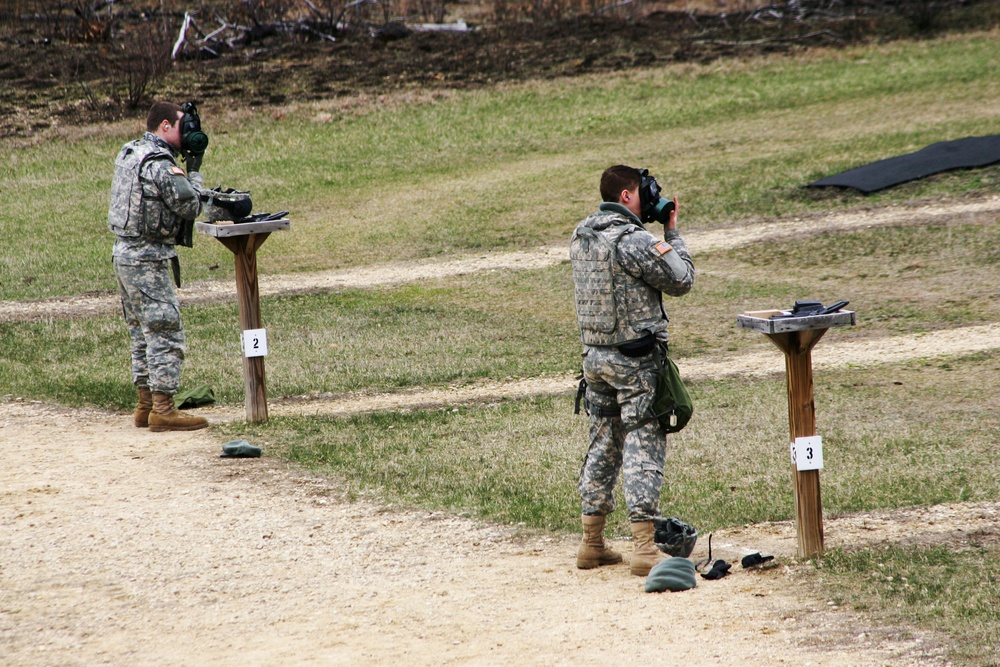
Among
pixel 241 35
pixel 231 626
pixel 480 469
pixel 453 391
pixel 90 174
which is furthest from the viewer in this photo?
pixel 241 35

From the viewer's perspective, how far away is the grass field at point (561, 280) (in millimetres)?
7895

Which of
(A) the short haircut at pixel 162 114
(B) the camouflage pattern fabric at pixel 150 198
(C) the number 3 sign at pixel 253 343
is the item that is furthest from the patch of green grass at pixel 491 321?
(A) the short haircut at pixel 162 114

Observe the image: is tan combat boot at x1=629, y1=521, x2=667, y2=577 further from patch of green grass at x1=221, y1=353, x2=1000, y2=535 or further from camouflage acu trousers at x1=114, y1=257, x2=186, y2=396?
camouflage acu trousers at x1=114, y1=257, x2=186, y2=396

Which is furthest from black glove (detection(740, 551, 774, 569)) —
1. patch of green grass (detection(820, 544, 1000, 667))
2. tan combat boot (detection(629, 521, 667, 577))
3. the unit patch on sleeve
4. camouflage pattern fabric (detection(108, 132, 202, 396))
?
camouflage pattern fabric (detection(108, 132, 202, 396))

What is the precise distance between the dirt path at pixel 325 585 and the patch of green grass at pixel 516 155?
889 centimetres

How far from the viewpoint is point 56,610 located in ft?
19.7

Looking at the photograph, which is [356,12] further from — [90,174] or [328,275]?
[328,275]

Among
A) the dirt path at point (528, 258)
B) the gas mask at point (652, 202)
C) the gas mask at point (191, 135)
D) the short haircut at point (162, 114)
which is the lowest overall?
the dirt path at point (528, 258)

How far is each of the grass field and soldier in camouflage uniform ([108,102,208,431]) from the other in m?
0.81

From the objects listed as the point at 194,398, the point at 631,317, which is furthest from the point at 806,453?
the point at 194,398

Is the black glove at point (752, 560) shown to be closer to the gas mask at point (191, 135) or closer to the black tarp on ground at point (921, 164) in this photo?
the gas mask at point (191, 135)

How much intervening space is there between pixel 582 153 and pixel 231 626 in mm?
18420

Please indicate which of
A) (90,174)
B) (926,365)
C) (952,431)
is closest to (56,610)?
(952,431)

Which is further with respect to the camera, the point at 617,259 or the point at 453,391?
the point at 453,391
